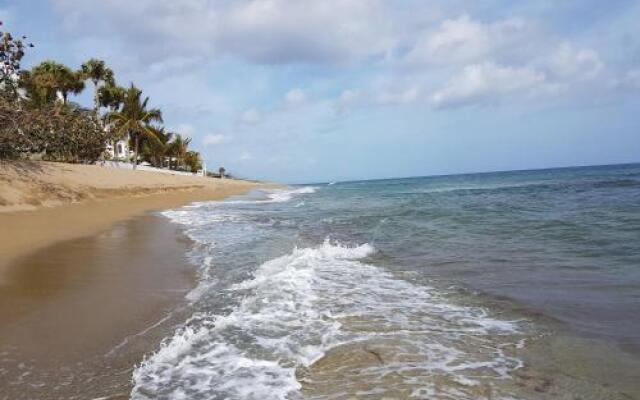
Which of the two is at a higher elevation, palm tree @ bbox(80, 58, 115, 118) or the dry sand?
palm tree @ bbox(80, 58, 115, 118)

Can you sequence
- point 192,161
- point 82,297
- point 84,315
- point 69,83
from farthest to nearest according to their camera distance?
point 192,161, point 69,83, point 82,297, point 84,315

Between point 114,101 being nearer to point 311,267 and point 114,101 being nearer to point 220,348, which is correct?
point 311,267

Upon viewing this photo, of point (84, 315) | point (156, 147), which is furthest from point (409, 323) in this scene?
point (156, 147)

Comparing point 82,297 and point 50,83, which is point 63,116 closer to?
point 50,83

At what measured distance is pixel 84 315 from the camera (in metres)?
5.86

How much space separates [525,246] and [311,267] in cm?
531

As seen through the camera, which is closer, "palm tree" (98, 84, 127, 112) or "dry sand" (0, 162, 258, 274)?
"dry sand" (0, 162, 258, 274)

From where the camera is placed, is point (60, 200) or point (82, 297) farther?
point (60, 200)

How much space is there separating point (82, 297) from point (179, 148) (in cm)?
6214

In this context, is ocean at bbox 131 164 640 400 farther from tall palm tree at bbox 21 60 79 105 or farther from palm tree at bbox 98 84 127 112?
palm tree at bbox 98 84 127 112


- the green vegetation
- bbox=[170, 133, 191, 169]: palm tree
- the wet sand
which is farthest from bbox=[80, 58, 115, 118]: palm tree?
the wet sand

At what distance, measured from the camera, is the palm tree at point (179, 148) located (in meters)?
63.5

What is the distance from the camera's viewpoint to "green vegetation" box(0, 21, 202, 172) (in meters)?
20.3

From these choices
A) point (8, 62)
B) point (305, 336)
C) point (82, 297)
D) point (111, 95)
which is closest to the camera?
point (305, 336)
